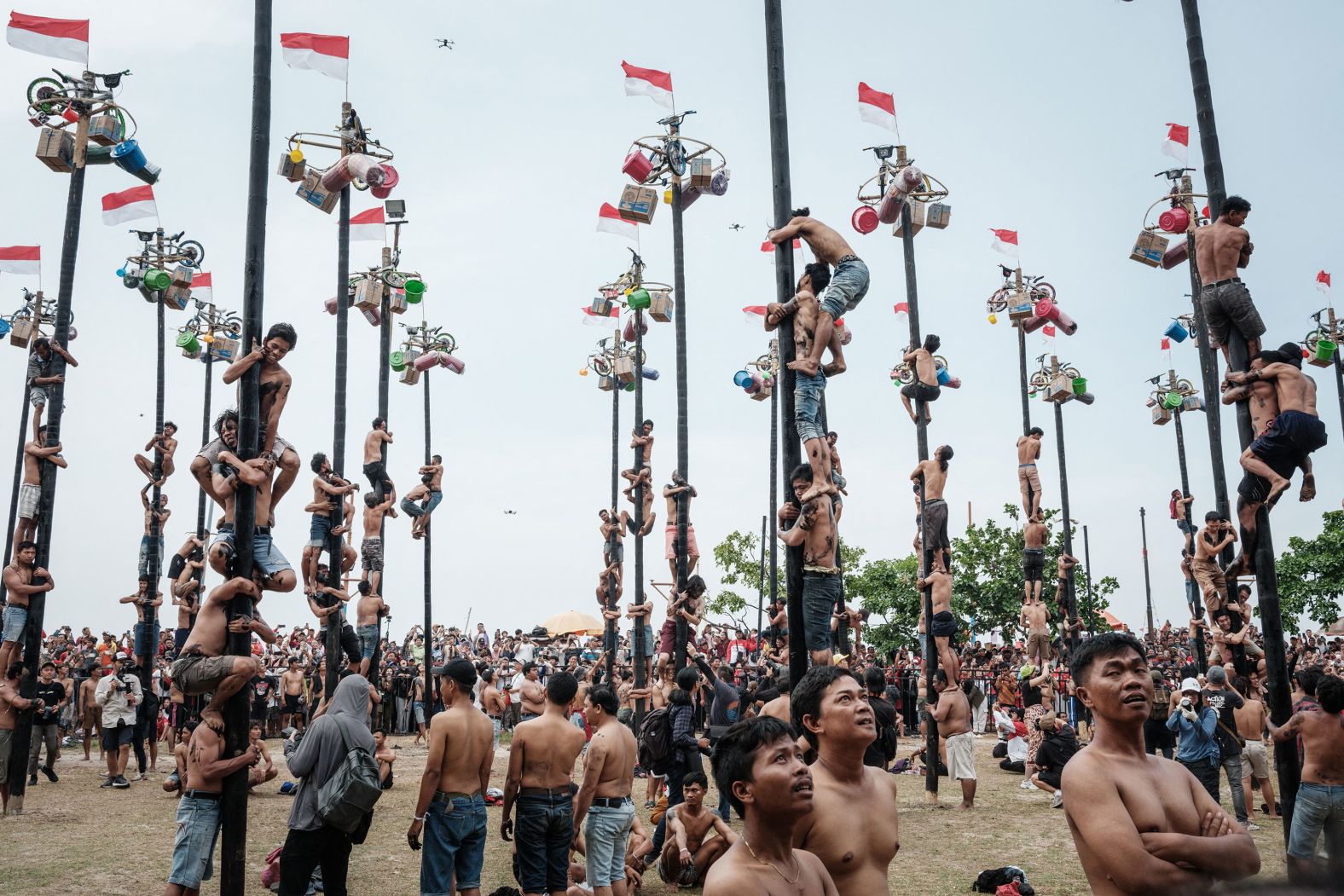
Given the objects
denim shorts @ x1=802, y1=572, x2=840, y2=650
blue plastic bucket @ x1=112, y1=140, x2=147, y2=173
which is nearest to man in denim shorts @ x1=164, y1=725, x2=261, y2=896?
denim shorts @ x1=802, y1=572, x2=840, y2=650

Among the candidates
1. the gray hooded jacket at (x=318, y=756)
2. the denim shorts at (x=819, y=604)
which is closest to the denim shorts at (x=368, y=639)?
the gray hooded jacket at (x=318, y=756)

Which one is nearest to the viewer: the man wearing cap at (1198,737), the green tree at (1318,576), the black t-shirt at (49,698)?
the man wearing cap at (1198,737)

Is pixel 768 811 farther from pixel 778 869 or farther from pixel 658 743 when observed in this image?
pixel 658 743

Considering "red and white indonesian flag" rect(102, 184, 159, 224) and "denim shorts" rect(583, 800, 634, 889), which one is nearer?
"denim shorts" rect(583, 800, 634, 889)

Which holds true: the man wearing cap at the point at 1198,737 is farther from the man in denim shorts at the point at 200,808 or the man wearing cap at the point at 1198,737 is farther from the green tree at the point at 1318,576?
the green tree at the point at 1318,576

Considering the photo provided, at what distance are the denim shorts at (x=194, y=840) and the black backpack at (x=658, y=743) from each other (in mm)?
4282

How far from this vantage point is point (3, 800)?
13.4 m

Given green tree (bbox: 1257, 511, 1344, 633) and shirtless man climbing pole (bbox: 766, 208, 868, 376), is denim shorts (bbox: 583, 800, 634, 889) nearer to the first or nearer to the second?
shirtless man climbing pole (bbox: 766, 208, 868, 376)

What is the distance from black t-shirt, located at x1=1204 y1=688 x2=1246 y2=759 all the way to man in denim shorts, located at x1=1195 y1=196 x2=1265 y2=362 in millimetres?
6721

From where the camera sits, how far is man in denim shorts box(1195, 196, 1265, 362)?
7891 millimetres

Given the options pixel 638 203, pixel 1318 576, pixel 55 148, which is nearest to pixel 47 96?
pixel 55 148

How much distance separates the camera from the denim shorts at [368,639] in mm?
19094

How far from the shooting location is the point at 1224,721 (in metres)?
13.7

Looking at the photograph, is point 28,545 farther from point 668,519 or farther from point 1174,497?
point 1174,497
